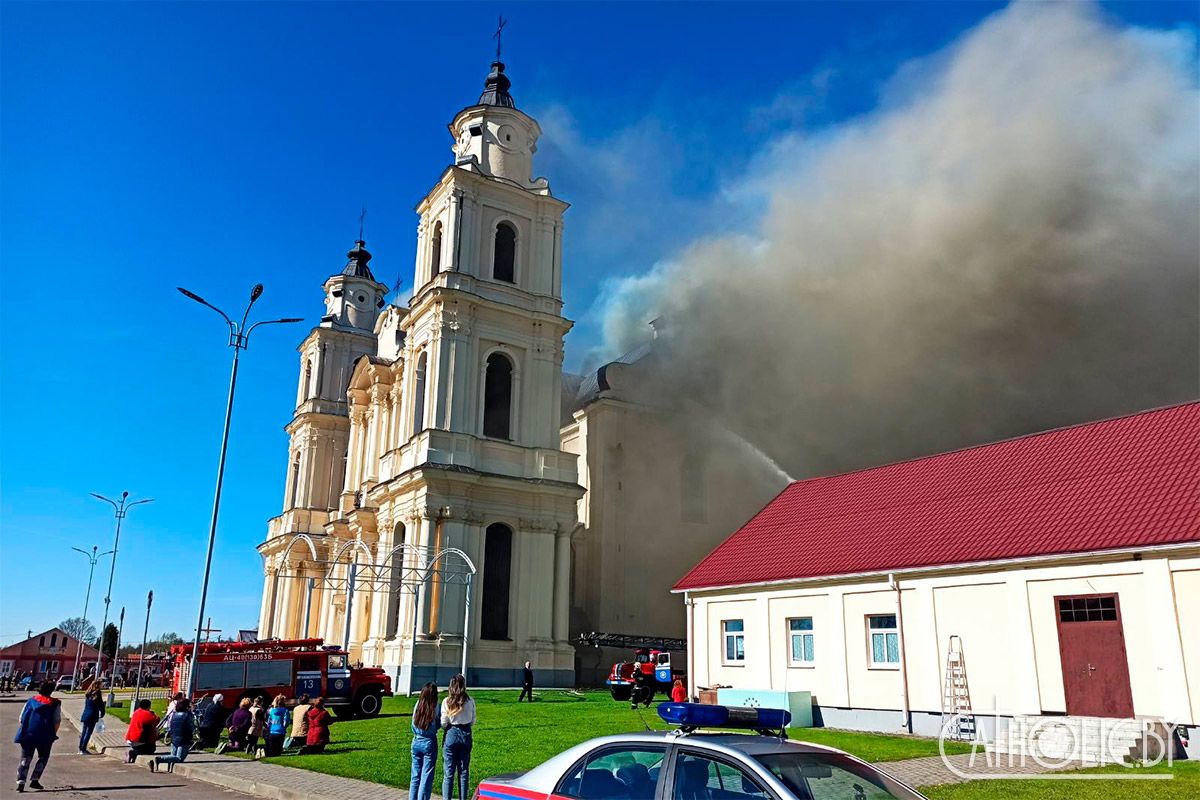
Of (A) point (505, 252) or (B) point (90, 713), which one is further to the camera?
(A) point (505, 252)

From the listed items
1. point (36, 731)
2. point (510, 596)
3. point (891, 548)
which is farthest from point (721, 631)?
point (36, 731)

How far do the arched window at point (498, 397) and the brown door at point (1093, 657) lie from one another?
88.8 feet

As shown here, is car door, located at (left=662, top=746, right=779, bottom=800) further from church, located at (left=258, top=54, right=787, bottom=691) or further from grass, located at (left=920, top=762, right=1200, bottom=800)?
church, located at (left=258, top=54, right=787, bottom=691)

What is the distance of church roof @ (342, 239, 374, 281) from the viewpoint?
6328cm

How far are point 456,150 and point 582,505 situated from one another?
63.8ft

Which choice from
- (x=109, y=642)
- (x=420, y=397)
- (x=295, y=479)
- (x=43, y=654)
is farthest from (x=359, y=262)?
(x=43, y=654)

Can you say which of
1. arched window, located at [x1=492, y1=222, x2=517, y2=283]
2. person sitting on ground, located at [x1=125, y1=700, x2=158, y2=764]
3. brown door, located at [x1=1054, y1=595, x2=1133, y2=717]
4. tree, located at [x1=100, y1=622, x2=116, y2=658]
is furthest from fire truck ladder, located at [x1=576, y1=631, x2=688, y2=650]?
tree, located at [x1=100, y1=622, x2=116, y2=658]

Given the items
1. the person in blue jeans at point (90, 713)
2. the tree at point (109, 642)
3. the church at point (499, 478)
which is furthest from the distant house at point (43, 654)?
the person in blue jeans at point (90, 713)

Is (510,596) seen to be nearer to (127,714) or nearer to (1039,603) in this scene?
(127,714)

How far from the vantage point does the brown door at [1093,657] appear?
1730 cm

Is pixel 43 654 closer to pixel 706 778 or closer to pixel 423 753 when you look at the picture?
pixel 423 753

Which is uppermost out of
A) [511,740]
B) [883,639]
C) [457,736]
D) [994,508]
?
[994,508]

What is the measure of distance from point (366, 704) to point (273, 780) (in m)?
13.4

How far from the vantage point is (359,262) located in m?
63.7
